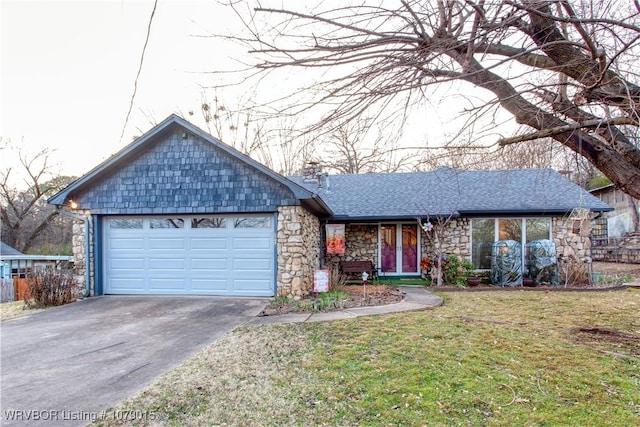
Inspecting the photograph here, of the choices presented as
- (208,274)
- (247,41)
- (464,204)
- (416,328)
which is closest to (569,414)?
(416,328)

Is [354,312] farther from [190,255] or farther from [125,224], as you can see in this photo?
[125,224]

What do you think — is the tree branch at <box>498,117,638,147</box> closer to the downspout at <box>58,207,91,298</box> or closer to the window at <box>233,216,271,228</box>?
the window at <box>233,216,271,228</box>

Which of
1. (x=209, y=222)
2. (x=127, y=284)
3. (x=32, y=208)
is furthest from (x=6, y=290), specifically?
(x=32, y=208)

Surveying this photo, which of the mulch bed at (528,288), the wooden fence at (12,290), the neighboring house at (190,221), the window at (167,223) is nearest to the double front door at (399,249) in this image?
the mulch bed at (528,288)

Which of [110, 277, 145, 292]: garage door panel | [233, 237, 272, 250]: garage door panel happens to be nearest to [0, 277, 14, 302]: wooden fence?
[110, 277, 145, 292]: garage door panel

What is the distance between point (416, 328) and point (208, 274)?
5.73 m

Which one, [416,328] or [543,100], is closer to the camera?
[543,100]

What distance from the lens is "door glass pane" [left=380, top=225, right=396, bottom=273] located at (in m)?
13.4

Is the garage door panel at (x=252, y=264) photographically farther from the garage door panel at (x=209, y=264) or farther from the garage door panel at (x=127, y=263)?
the garage door panel at (x=127, y=263)

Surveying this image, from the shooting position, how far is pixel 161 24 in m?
2.82

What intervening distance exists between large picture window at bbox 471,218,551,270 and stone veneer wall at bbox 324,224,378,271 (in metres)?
3.37

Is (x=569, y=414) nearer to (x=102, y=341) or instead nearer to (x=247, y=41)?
(x=247, y=41)

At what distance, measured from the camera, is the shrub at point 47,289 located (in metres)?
8.72

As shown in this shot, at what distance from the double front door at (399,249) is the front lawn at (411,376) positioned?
6651 millimetres
